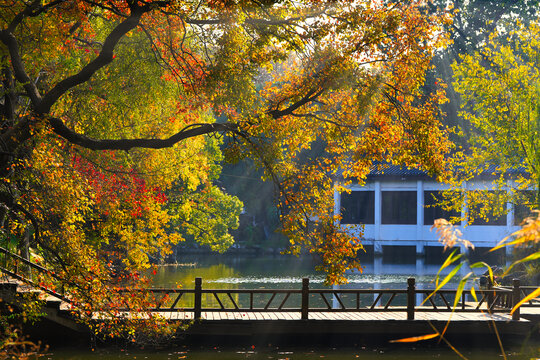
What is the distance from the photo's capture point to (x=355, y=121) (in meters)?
13.2

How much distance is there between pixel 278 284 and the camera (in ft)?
109

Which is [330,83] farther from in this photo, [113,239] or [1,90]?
[113,239]

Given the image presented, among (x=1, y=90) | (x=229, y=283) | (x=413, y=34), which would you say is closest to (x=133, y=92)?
(x=1, y=90)

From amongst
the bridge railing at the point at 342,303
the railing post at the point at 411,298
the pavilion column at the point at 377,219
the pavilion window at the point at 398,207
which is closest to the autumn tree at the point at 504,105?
the bridge railing at the point at 342,303

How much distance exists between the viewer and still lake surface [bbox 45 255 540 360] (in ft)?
51.0

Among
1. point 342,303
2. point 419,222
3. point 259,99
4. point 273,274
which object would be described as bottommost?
point 273,274

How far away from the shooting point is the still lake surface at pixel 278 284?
1553cm

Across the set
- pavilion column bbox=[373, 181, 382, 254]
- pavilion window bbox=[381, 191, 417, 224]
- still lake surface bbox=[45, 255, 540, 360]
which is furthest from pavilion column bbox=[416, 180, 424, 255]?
pavilion column bbox=[373, 181, 382, 254]

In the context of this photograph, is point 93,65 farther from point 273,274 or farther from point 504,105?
point 273,274

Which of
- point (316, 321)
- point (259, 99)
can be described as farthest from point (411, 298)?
point (259, 99)

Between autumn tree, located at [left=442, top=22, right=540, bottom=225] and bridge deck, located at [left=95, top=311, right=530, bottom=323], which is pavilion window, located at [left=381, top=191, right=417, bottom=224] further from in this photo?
bridge deck, located at [left=95, top=311, right=530, bottom=323]

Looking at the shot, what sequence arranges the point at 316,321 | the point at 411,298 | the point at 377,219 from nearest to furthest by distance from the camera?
the point at 316,321
the point at 411,298
the point at 377,219

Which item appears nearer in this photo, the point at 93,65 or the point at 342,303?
the point at 93,65

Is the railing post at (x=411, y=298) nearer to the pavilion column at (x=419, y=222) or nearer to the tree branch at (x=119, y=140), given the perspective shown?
the tree branch at (x=119, y=140)
